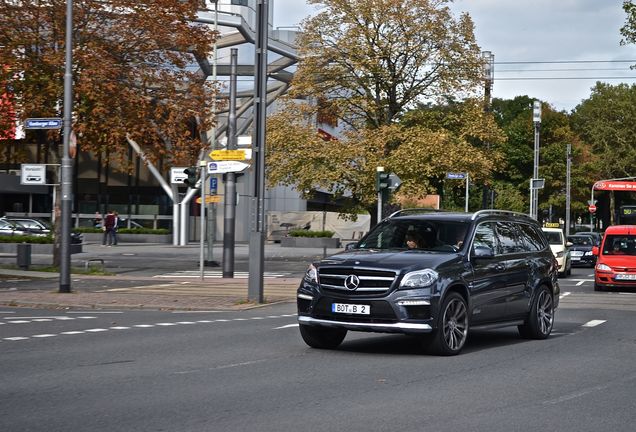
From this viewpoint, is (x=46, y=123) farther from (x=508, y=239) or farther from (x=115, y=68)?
(x=508, y=239)

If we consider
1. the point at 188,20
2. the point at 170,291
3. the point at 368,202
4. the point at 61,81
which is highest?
the point at 188,20

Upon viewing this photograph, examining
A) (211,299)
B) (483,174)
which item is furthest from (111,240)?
(211,299)

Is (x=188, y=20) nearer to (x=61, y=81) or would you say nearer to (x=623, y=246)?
(x=61, y=81)

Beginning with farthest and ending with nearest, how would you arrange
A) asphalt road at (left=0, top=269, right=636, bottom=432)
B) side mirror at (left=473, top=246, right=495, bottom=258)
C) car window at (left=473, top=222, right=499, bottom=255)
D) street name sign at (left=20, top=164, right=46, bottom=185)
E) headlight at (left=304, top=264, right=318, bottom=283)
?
1. street name sign at (left=20, top=164, right=46, bottom=185)
2. car window at (left=473, top=222, right=499, bottom=255)
3. side mirror at (left=473, top=246, right=495, bottom=258)
4. headlight at (left=304, top=264, right=318, bottom=283)
5. asphalt road at (left=0, top=269, right=636, bottom=432)

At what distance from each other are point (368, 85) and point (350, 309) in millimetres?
31171

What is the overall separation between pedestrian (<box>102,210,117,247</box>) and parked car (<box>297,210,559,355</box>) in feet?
136

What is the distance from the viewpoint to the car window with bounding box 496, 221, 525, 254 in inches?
536

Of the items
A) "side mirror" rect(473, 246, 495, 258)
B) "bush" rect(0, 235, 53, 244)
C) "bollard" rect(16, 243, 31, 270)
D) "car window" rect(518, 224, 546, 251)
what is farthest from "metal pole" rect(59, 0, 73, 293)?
"bush" rect(0, 235, 53, 244)

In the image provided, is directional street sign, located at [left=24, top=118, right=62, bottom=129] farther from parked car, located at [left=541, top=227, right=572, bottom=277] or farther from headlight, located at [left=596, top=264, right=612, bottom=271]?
parked car, located at [left=541, top=227, right=572, bottom=277]

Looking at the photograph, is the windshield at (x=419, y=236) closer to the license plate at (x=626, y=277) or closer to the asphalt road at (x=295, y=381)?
the asphalt road at (x=295, y=381)

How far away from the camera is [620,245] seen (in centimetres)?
2892

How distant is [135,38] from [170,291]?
32.0ft

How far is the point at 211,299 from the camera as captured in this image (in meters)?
22.1

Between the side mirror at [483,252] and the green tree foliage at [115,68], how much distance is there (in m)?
18.5
